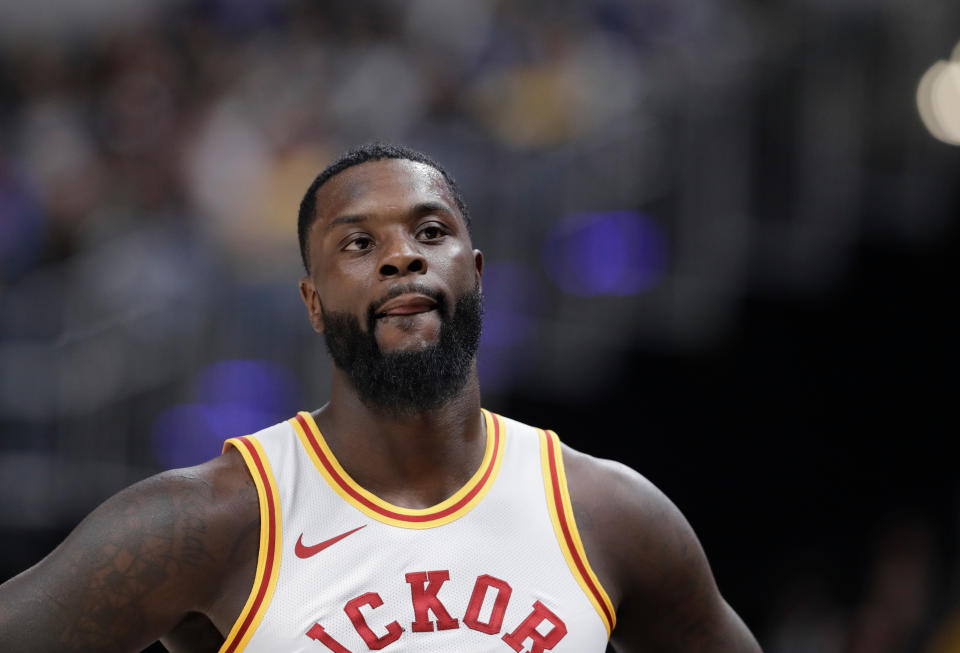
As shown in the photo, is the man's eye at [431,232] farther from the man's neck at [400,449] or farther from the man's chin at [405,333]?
the man's neck at [400,449]

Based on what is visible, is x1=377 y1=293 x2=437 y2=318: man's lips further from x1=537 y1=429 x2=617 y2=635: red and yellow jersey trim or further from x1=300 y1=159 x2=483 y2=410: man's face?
x1=537 y1=429 x2=617 y2=635: red and yellow jersey trim

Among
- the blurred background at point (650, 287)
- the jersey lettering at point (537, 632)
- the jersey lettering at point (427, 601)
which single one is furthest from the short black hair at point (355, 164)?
the blurred background at point (650, 287)

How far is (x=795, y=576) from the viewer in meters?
6.73

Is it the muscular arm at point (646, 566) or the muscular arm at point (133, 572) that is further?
the muscular arm at point (646, 566)

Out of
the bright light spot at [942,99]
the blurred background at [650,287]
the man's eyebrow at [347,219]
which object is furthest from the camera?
the bright light spot at [942,99]

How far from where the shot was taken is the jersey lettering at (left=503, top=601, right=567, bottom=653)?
2434mm

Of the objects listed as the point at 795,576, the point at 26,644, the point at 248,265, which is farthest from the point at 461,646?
the point at 795,576

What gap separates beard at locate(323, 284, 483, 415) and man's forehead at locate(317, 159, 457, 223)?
23cm

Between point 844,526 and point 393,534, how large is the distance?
4895 millimetres

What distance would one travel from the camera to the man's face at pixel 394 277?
254 cm

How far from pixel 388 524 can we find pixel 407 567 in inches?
4.2

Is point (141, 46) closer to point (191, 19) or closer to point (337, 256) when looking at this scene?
point (191, 19)

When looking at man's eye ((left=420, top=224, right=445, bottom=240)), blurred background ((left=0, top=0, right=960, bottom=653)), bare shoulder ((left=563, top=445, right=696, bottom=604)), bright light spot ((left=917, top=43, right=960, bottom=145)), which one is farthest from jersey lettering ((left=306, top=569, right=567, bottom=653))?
bright light spot ((left=917, top=43, right=960, bottom=145))

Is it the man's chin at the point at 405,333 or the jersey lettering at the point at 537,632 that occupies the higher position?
the man's chin at the point at 405,333
